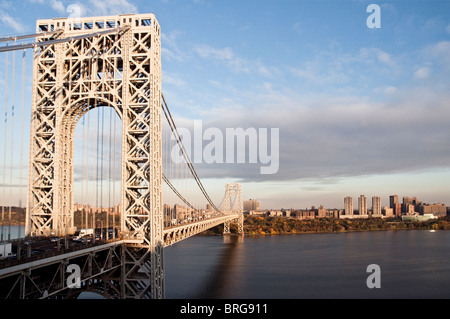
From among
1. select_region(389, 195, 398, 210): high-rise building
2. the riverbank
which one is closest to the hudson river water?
the riverbank

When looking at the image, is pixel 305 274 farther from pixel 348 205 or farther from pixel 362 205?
pixel 362 205

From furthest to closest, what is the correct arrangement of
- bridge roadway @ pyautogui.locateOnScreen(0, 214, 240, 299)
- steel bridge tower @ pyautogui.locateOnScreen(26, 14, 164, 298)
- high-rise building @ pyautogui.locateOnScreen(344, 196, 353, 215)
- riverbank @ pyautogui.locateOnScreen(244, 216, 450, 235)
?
high-rise building @ pyautogui.locateOnScreen(344, 196, 353, 215)
riverbank @ pyautogui.locateOnScreen(244, 216, 450, 235)
steel bridge tower @ pyautogui.locateOnScreen(26, 14, 164, 298)
bridge roadway @ pyautogui.locateOnScreen(0, 214, 240, 299)

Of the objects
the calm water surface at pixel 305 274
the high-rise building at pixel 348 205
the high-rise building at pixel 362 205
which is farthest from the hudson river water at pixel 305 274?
the high-rise building at pixel 362 205

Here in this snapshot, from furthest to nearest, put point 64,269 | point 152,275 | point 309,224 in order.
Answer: point 309,224, point 152,275, point 64,269

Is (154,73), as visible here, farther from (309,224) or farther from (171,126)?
(309,224)

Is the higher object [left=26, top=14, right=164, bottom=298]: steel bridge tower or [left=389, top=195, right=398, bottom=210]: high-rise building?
[left=26, top=14, right=164, bottom=298]: steel bridge tower

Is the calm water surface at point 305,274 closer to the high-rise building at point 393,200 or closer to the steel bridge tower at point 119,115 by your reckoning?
the steel bridge tower at point 119,115

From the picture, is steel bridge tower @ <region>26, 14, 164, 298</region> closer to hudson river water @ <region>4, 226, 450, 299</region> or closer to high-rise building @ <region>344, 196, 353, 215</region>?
hudson river water @ <region>4, 226, 450, 299</region>
